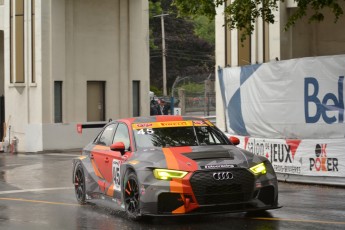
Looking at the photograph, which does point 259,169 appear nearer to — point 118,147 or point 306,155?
point 118,147

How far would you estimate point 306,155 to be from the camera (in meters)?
16.2

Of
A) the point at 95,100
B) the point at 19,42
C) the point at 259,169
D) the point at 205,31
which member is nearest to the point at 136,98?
the point at 95,100

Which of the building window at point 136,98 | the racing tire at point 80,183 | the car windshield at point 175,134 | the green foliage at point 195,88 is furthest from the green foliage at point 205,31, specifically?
the car windshield at point 175,134

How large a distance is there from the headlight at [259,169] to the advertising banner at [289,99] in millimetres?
5312

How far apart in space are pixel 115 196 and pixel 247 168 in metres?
2.28

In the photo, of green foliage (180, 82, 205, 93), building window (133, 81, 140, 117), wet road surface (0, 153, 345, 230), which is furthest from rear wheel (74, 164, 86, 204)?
green foliage (180, 82, 205, 93)

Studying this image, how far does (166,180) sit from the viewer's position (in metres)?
10.4

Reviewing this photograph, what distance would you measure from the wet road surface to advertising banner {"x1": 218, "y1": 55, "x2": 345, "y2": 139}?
127cm

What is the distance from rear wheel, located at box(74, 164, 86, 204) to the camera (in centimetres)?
1326

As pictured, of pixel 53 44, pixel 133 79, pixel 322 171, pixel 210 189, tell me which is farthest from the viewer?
pixel 133 79

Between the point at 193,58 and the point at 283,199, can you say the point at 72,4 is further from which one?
the point at 193,58

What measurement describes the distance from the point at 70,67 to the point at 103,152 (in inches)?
740

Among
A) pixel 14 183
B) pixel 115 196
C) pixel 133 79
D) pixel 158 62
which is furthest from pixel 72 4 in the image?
pixel 158 62

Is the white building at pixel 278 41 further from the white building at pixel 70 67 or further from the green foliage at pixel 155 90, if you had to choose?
the green foliage at pixel 155 90
